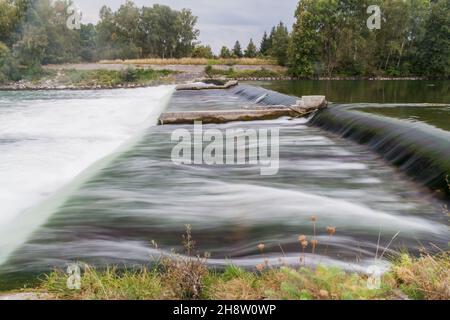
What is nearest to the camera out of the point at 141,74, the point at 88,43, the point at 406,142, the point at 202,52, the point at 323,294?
the point at 323,294

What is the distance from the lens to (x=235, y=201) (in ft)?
23.4

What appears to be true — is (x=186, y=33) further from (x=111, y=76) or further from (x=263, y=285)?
(x=263, y=285)

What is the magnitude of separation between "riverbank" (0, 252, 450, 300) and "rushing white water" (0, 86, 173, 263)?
6.08 feet

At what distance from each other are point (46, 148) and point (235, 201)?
820 centimetres

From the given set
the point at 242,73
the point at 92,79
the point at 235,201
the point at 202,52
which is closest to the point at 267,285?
the point at 235,201

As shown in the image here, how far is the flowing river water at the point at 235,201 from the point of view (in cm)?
503

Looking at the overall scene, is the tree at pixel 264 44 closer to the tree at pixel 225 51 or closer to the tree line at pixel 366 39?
the tree at pixel 225 51

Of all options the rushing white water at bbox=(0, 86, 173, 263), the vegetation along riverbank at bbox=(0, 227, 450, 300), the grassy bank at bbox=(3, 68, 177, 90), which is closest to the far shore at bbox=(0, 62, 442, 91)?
the grassy bank at bbox=(3, 68, 177, 90)

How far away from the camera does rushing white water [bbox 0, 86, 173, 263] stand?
7816 millimetres

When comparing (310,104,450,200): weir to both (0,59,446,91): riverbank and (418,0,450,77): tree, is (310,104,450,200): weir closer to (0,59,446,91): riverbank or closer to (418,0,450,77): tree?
(0,59,446,91): riverbank

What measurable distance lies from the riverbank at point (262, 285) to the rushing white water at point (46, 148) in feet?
6.08

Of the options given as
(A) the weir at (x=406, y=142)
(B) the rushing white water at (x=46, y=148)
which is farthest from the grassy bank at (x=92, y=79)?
(A) the weir at (x=406, y=142)

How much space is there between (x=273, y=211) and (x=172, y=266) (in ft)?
9.55
